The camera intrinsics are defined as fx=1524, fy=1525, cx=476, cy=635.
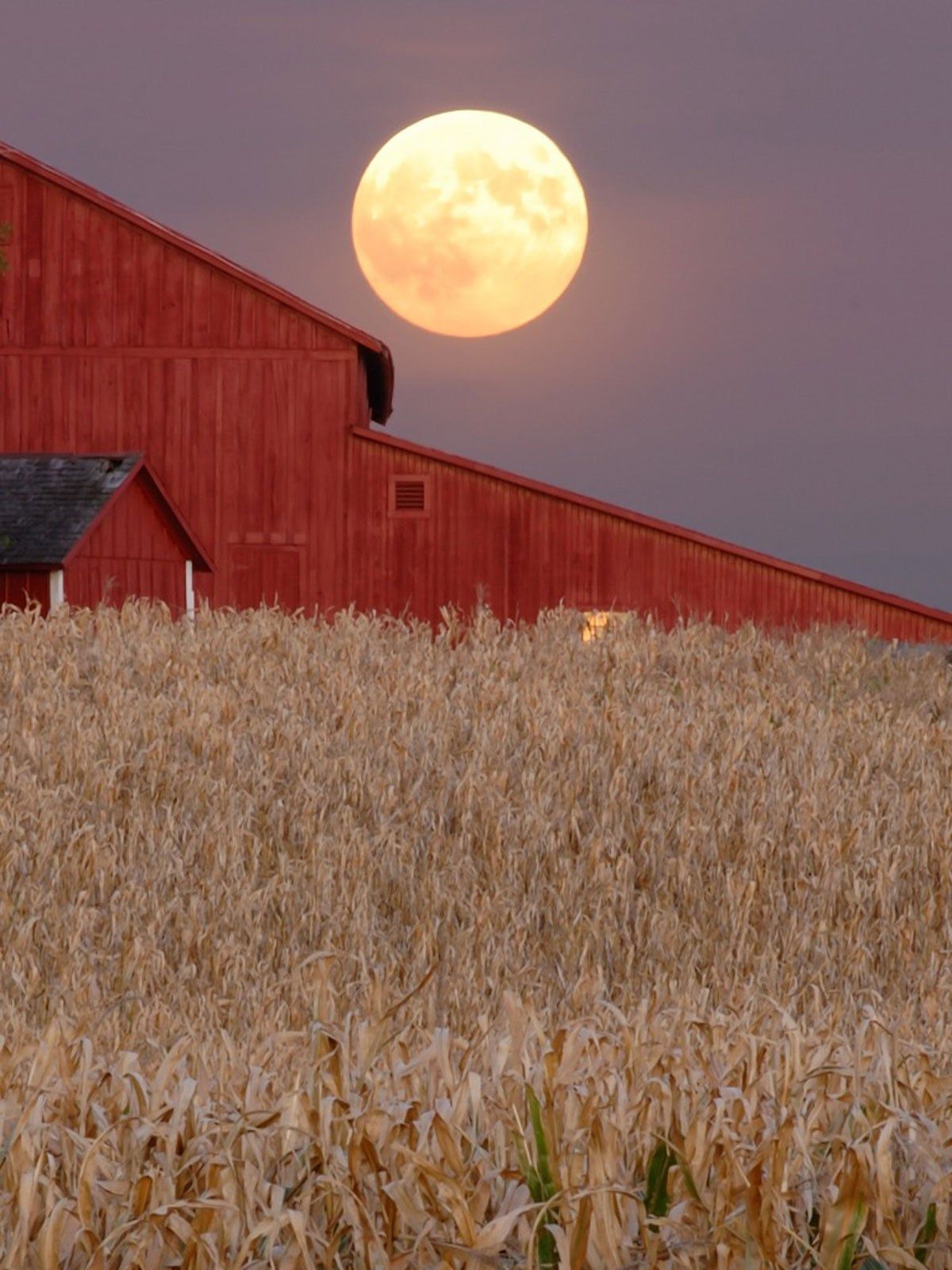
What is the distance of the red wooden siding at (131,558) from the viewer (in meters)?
28.8

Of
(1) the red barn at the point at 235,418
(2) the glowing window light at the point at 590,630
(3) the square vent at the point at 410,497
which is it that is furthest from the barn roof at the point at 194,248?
(2) the glowing window light at the point at 590,630

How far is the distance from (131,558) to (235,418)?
5.77m

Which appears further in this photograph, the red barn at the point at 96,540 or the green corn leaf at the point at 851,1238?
the red barn at the point at 96,540

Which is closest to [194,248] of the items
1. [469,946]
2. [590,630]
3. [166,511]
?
[166,511]

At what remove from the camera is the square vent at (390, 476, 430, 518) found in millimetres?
32969

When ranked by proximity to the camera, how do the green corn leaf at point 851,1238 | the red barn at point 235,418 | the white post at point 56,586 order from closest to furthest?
the green corn leaf at point 851,1238
the white post at point 56,586
the red barn at point 235,418

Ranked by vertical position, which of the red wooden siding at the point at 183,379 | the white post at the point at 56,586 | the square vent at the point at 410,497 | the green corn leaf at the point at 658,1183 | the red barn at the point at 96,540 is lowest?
the green corn leaf at the point at 658,1183

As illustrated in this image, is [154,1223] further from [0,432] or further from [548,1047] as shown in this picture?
[0,432]

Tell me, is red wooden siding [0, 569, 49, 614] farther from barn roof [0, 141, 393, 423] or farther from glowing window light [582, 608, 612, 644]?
glowing window light [582, 608, 612, 644]

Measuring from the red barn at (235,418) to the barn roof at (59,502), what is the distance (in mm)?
2046

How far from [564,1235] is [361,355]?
3311 cm

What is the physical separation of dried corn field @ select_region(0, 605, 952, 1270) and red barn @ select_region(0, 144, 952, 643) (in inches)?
611

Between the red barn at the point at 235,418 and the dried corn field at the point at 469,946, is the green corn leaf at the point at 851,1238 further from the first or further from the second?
the red barn at the point at 235,418

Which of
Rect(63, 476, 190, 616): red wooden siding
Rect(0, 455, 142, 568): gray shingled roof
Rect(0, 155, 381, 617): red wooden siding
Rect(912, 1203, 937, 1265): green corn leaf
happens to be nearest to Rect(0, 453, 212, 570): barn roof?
Rect(0, 455, 142, 568): gray shingled roof
